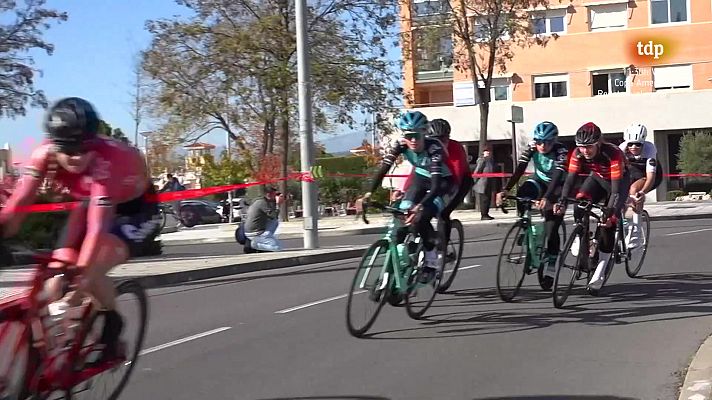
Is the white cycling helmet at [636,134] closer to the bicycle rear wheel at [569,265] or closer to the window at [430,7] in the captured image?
the bicycle rear wheel at [569,265]

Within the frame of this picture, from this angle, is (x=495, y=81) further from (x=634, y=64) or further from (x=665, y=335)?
(x=665, y=335)

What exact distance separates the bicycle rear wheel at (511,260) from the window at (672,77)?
34.4m

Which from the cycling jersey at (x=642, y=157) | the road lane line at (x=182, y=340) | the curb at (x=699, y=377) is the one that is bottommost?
the curb at (x=699, y=377)

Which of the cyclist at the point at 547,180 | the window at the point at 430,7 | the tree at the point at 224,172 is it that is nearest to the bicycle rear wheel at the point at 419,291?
the cyclist at the point at 547,180

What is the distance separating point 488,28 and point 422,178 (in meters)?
23.3

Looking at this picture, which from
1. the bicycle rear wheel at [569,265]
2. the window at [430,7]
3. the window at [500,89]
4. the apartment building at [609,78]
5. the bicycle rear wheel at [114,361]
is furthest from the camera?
the window at [500,89]

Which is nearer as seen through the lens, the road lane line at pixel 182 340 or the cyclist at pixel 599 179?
the road lane line at pixel 182 340

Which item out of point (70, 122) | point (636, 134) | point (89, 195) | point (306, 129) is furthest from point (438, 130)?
point (306, 129)

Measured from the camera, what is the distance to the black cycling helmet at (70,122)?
4902 mm

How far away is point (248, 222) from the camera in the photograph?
56.5 ft

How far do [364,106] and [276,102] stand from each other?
2814 millimetres

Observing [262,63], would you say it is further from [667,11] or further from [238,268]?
[667,11]

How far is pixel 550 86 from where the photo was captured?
43844 millimetres

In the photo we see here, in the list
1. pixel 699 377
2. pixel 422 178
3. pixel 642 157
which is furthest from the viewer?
pixel 642 157
